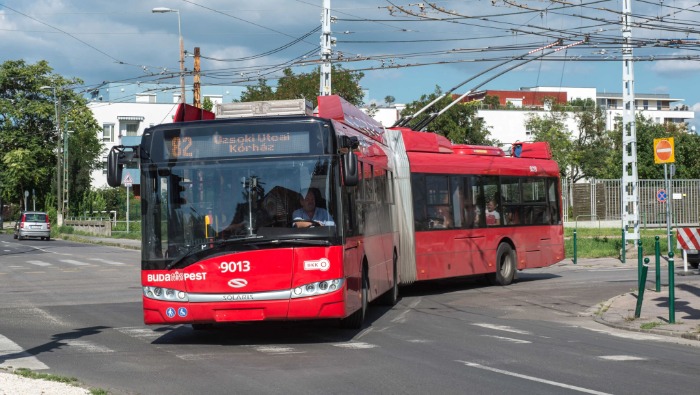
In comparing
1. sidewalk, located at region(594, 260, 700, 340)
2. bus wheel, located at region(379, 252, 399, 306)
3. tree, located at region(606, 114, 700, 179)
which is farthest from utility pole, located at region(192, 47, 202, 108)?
tree, located at region(606, 114, 700, 179)

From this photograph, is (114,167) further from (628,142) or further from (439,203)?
(628,142)

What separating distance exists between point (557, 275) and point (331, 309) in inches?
560

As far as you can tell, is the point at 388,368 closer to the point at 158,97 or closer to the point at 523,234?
the point at 523,234

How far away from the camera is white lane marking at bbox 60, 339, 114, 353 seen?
37.5ft

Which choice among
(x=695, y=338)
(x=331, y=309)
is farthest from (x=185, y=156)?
(x=695, y=338)

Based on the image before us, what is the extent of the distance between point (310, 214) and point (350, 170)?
712 mm

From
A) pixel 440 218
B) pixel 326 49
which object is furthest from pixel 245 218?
pixel 326 49

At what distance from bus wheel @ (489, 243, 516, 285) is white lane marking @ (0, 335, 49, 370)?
11.5m

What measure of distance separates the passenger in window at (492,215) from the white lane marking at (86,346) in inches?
413

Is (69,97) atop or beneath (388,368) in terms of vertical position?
atop

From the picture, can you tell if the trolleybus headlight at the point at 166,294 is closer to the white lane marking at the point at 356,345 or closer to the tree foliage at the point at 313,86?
the white lane marking at the point at 356,345

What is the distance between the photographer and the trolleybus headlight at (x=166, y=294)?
11.6m

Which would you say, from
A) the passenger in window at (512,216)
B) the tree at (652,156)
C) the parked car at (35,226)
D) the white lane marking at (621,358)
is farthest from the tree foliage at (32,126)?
the white lane marking at (621,358)

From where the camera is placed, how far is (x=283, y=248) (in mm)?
11562
